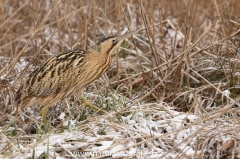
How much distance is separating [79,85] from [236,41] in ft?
4.95

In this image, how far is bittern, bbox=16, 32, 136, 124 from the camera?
2.69 meters

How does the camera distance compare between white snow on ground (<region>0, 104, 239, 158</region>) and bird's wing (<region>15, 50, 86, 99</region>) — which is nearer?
white snow on ground (<region>0, 104, 239, 158</region>)

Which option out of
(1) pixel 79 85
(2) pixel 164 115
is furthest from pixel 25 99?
(2) pixel 164 115

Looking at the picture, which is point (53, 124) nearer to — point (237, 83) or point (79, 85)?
point (79, 85)

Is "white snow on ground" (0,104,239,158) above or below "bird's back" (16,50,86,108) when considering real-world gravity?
below

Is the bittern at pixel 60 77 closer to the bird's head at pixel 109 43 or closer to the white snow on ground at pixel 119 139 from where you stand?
the bird's head at pixel 109 43

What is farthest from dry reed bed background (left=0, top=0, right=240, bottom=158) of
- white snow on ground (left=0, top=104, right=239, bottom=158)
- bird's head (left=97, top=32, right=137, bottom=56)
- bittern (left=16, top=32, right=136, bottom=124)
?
bird's head (left=97, top=32, right=137, bottom=56)

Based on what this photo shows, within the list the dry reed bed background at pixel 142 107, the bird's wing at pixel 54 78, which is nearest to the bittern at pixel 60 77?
the bird's wing at pixel 54 78

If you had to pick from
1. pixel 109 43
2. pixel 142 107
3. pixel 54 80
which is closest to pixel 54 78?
pixel 54 80

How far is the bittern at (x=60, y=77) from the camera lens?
269cm

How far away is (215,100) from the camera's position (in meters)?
3.22

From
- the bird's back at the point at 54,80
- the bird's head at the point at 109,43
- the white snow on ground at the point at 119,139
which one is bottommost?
the white snow on ground at the point at 119,139

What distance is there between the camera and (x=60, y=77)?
2693 mm

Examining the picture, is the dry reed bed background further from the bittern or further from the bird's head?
the bird's head
